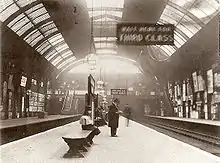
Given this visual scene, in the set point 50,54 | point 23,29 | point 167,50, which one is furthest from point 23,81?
point 167,50

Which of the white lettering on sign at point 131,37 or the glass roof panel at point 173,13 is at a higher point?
the glass roof panel at point 173,13

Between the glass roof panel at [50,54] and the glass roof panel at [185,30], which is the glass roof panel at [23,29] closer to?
the glass roof panel at [50,54]

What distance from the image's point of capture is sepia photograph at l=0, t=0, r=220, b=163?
21.6 ft

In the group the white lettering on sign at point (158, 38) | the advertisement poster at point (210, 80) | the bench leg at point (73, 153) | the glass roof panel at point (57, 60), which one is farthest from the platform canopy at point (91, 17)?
the bench leg at point (73, 153)

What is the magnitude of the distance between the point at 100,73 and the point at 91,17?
17.0 feet

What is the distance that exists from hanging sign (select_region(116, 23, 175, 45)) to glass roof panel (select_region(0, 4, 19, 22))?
4.38m

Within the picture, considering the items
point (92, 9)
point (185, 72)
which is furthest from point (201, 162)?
point (185, 72)

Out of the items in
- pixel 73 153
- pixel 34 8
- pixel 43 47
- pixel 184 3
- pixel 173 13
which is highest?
pixel 34 8

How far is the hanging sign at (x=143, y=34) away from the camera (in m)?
8.66

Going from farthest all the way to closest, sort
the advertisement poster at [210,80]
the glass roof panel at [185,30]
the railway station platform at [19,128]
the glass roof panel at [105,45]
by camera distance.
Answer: the glass roof panel at [105,45], the advertisement poster at [210,80], the glass roof panel at [185,30], the railway station platform at [19,128]

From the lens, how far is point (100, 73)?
18.0m

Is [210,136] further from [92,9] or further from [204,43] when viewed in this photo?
[92,9]

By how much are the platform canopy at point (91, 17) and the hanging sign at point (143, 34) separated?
1.70 m

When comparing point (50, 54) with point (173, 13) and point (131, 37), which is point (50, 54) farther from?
point (131, 37)
